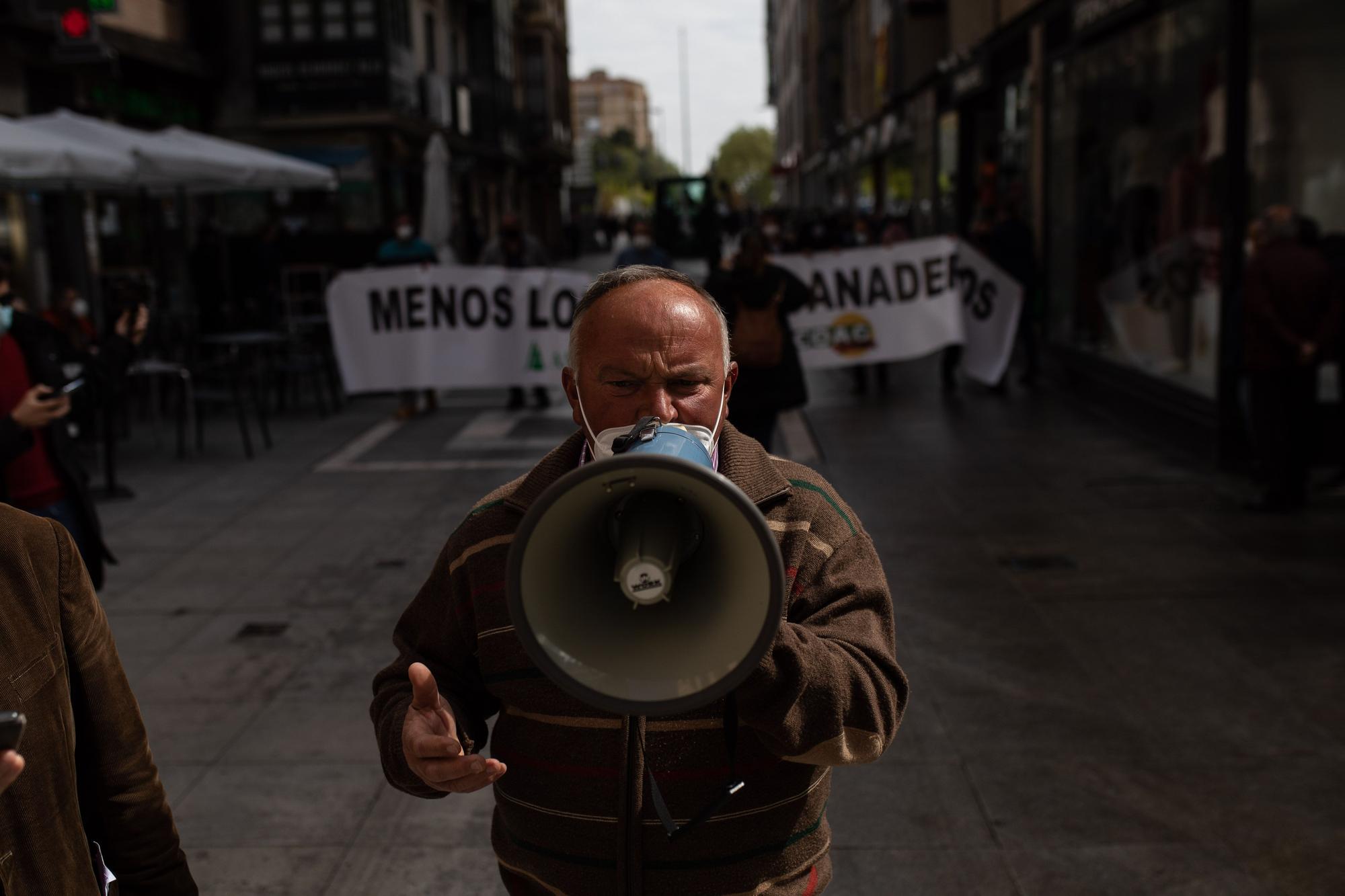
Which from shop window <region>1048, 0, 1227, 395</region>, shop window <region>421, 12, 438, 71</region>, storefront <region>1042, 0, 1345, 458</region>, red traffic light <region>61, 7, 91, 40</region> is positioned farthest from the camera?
shop window <region>421, 12, 438, 71</region>

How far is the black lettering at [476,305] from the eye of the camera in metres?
12.6

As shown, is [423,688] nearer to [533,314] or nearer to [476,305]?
[533,314]

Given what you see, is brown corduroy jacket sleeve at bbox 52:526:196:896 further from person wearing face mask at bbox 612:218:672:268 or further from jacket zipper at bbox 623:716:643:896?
person wearing face mask at bbox 612:218:672:268

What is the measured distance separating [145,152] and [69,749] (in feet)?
38.1

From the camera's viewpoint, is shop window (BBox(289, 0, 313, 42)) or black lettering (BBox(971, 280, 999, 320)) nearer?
black lettering (BBox(971, 280, 999, 320))

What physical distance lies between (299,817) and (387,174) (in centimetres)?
2545

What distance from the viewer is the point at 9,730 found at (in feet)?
4.79

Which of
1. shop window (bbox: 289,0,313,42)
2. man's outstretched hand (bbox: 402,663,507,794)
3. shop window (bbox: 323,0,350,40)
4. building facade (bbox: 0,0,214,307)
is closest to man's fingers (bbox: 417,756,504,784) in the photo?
man's outstretched hand (bbox: 402,663,507,794)

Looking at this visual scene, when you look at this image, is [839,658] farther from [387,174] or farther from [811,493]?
[387,174]

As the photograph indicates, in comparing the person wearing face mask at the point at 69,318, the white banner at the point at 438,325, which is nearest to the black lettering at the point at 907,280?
the white banner at the point at 438,325

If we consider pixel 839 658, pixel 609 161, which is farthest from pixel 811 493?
pixel 609 161

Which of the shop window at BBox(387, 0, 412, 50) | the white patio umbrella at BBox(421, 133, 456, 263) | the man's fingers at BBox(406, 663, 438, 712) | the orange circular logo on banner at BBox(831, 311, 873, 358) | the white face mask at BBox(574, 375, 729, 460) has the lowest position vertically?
the orange circular logo on banner at BBox(831, 311, 873, 358)

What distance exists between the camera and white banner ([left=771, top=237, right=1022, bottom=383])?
12.3 meters

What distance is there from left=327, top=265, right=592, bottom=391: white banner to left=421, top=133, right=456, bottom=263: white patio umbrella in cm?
323
